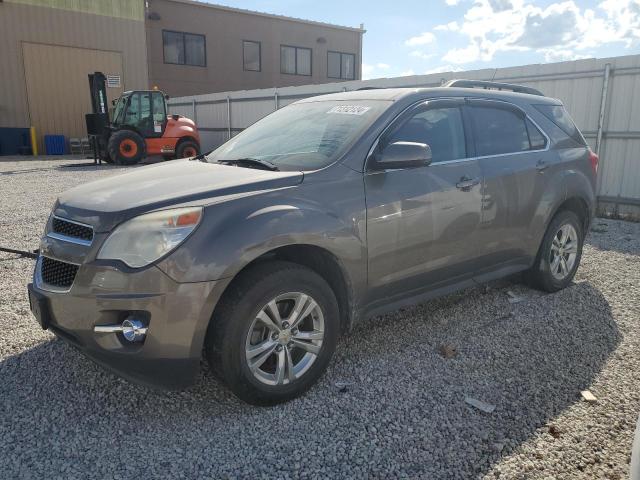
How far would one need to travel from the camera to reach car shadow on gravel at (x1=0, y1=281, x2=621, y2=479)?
8.52ft

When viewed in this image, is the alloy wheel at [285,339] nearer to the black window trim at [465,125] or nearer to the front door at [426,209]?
the front door at [426,209]

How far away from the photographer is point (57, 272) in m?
2.92

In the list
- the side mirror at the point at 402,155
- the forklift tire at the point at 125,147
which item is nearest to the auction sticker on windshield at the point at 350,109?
the side mirror at the point at 402,155

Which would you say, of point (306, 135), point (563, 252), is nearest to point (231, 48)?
point (563, 252)

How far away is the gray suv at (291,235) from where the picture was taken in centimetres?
264

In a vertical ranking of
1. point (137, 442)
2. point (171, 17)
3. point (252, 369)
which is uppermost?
point (171, 17)

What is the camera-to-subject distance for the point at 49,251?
299cm

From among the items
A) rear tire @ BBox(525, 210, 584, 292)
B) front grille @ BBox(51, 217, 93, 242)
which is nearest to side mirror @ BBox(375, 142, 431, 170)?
front grille @ BBox(51, 217, 93, 242)

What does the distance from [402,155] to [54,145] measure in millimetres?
23808

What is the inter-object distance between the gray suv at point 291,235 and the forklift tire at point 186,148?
14572 millimetres

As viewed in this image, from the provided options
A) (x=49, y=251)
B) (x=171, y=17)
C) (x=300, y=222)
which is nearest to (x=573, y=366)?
(x=300, y=222)

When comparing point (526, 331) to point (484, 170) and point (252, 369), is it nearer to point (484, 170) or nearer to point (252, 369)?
point (484, 170)

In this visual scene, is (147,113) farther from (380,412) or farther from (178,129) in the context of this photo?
(380,412)

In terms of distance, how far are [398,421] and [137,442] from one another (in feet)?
4.50
